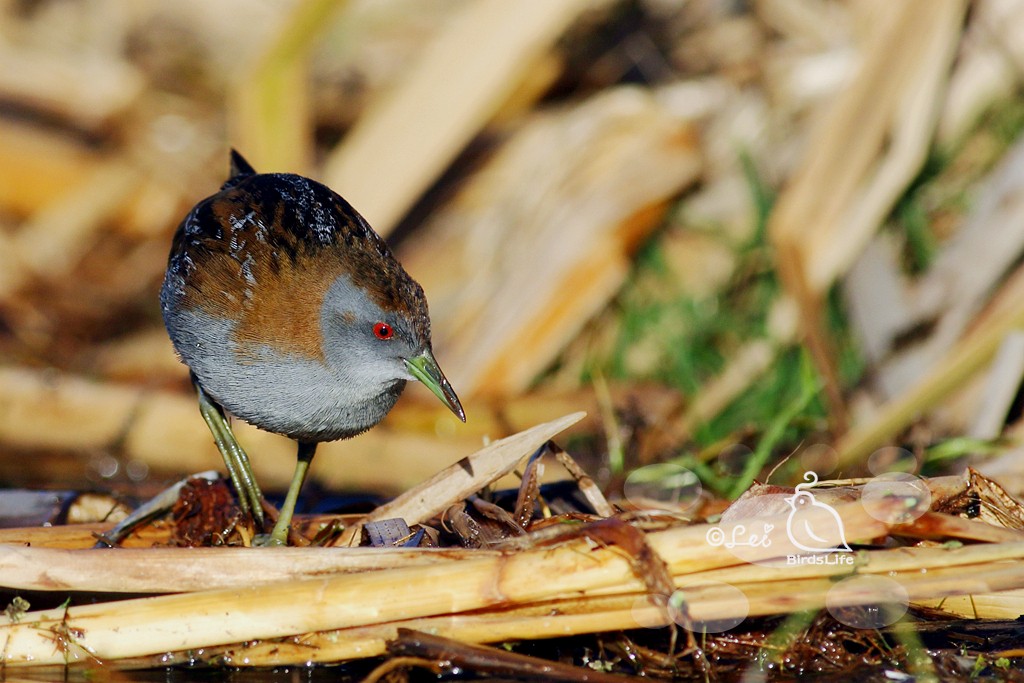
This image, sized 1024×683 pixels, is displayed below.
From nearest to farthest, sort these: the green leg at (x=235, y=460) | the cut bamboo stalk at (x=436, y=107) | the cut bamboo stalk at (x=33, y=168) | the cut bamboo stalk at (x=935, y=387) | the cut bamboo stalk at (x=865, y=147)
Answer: the green leg at (x=235, y=460) < the cut bamboo stalk at (x=935, y=387) < the cut bamboo stalk at (x=865, y=147) < the cut bamboo stalk at (x=436, y=107) < the cut bamboo stalk at (x=33, y=168)

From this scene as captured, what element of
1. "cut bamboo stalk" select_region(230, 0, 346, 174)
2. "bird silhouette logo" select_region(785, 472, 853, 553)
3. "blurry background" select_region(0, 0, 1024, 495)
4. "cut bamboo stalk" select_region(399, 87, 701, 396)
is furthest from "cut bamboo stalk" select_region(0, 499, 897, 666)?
"cut bamboo stalk" select_region(230, 0, 346, 174)

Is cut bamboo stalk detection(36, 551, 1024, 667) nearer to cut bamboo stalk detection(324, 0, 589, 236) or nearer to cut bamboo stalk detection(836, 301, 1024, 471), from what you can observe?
cut bamboo stalk detection(836, 301, 1024, 471)

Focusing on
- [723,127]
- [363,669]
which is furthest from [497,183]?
[363,669]

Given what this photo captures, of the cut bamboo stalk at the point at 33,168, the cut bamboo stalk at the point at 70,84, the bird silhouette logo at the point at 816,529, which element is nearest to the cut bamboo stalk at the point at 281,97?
the cut bamboo stalk at the point at 70,84

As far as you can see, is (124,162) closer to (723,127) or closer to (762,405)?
(723,127)

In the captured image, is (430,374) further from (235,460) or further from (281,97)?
(281,97)

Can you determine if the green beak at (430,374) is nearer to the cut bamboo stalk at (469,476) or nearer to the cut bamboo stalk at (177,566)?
the cut bamboo stalk at (469,476)

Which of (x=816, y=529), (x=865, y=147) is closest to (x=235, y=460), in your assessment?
(x=816, y=529)
